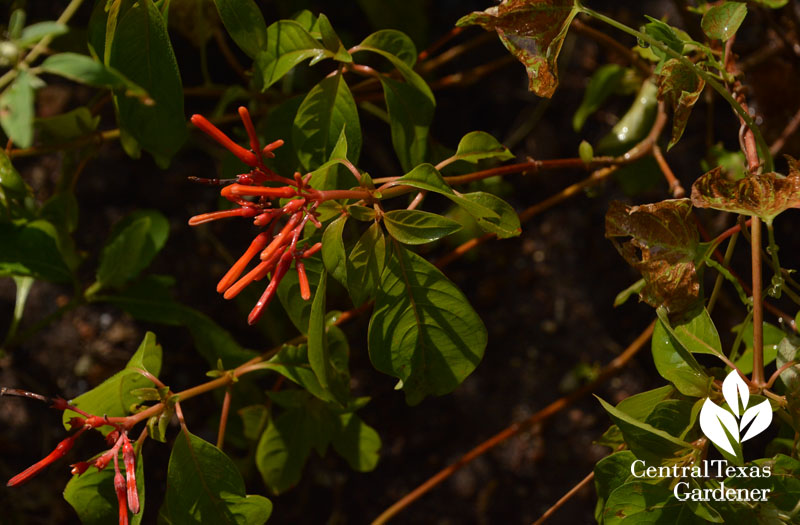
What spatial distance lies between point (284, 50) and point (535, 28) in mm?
316

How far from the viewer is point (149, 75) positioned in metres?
0.78

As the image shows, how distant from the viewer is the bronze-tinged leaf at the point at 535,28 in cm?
72

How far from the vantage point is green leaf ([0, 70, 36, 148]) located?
42cm

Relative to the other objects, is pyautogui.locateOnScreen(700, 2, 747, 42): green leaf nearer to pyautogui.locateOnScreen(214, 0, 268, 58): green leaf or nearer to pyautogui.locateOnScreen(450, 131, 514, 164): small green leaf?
pyautogui.locateOnScreen(450, 131, 514, 164): small green leaf

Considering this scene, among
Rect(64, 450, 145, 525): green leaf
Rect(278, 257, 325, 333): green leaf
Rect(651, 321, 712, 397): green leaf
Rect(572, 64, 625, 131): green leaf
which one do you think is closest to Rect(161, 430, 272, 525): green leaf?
Rect(64, 450, 145, 525): green leaf

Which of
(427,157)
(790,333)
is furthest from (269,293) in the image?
(790,333)

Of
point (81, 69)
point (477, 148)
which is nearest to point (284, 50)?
point (477, 148)

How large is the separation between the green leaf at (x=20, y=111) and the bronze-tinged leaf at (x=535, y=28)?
1.50 feet

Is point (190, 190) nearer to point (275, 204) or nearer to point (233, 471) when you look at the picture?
point (275, 204)

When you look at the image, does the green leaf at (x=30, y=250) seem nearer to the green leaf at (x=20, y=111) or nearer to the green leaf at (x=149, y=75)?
the green leaf at (x=149, y=75)

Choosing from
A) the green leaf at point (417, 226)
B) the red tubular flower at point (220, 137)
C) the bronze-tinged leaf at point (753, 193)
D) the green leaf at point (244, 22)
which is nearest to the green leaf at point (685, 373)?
the bronze-tinged leaf at point (753, 193)

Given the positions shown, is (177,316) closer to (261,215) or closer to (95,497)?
(95,497)

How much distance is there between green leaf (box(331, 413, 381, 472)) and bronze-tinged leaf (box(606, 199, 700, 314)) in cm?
52

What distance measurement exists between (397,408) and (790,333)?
86 cm
